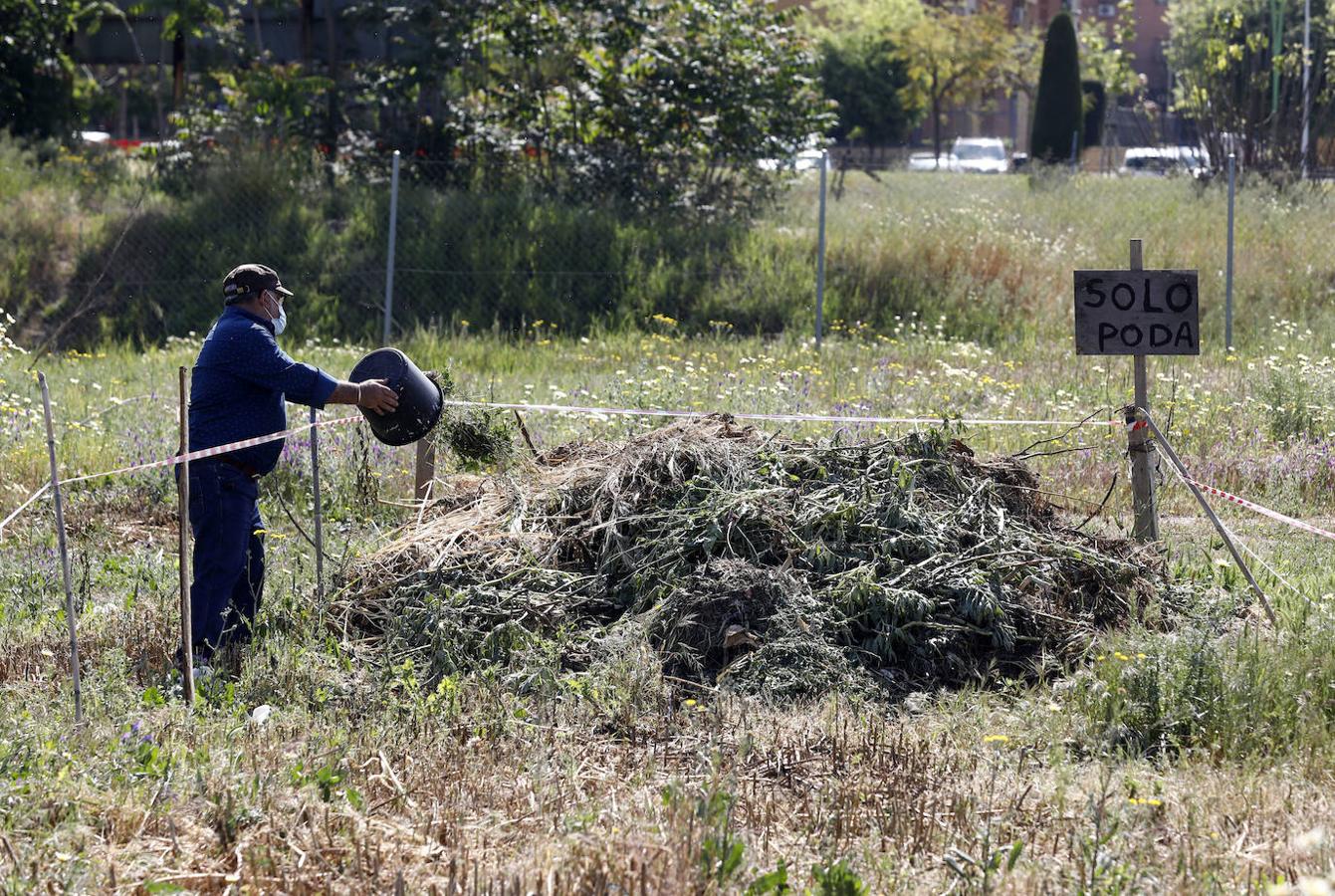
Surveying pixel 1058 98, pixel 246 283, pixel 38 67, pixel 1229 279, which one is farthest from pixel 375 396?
pixel 1058 98

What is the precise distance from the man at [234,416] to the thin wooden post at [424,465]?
1496mm

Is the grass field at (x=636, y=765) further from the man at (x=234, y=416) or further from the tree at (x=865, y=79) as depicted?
the tree at (x=865, y=79)

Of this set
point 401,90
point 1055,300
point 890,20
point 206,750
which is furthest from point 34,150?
point 890,20

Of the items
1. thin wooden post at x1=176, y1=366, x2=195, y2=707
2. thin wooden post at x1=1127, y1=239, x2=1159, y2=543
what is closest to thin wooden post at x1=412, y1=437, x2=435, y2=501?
thin wooden post at x1=176, y1=366, x2=195, y2=707

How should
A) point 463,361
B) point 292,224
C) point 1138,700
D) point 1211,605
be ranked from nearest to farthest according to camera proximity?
point 1138,700, point 1211,605, point 463,361, point 292,224

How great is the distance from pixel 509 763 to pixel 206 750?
0.98m

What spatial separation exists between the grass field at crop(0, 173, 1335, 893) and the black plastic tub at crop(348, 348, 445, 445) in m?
0.87

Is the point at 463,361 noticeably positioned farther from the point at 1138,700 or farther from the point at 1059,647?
the point at 1138,700

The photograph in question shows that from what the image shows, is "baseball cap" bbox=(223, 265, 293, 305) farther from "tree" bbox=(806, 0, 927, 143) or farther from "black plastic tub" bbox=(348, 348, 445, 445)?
"tree" bbox=(806, 0, 927, 143)

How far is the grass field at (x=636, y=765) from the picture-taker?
151 inches

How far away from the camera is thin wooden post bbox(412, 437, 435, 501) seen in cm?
743

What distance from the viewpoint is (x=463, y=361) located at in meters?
12.8

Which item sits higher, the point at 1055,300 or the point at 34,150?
the point at 34,150

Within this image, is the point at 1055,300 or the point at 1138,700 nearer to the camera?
the point at 1138,700
